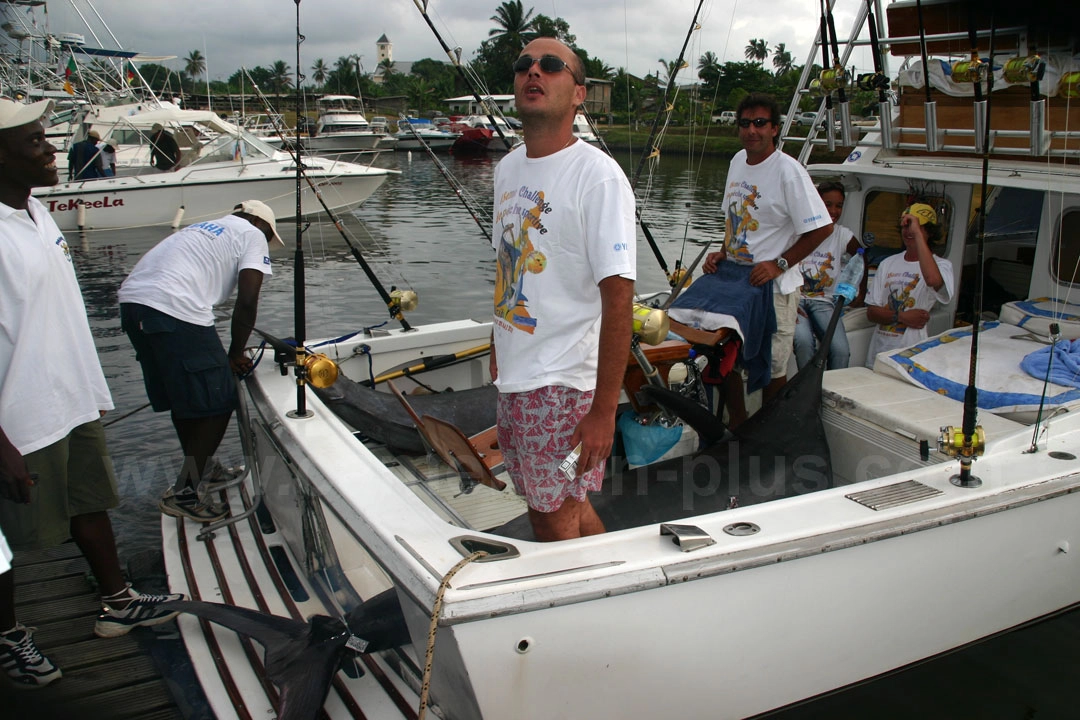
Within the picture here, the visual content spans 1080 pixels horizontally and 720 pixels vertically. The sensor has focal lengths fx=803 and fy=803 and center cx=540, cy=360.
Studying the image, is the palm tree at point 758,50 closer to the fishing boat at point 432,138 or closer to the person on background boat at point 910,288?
the person on background boat at point 910,288

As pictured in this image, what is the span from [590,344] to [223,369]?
210cm

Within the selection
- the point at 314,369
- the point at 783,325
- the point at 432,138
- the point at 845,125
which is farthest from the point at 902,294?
the point at 432,138

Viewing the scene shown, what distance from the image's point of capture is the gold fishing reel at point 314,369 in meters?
3.05

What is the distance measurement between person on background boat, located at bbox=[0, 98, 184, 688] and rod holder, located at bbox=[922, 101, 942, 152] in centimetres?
434

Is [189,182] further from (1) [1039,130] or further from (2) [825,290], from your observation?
(1) [1039,130]

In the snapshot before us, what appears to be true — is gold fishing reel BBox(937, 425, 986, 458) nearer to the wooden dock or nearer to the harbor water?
the harbor water

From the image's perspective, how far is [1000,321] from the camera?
167 inches

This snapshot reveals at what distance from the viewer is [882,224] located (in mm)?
5449

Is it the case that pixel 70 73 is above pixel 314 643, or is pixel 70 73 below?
above

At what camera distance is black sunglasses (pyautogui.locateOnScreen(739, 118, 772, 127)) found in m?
3.59

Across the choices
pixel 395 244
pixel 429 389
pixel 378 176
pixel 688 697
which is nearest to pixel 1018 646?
pixel 688 697

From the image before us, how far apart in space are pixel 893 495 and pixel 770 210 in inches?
60.4

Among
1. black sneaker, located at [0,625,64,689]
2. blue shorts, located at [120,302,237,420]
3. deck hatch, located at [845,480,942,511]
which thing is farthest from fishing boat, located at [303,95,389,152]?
deck hatch, located at [845,480,942,511]

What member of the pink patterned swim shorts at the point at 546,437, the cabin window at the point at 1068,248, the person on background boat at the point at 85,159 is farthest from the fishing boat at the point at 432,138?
Result: the pink patterned swim shorts at the point at 546,437
